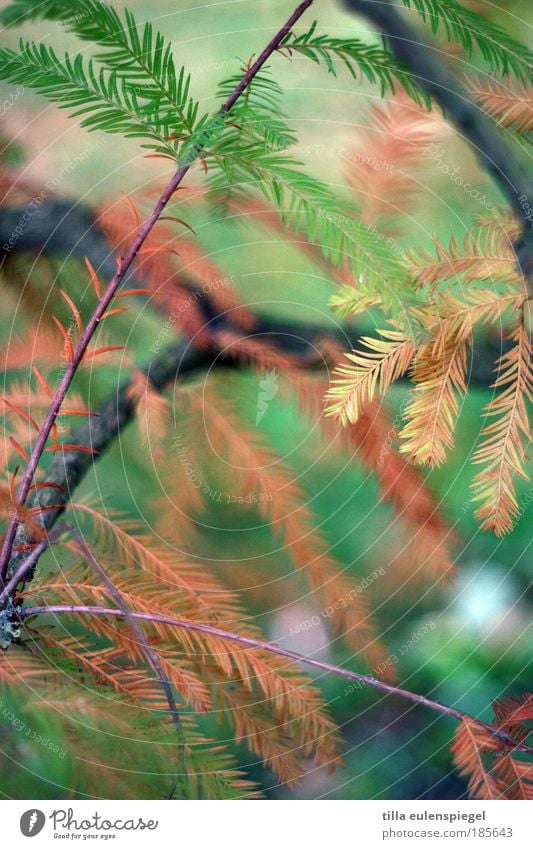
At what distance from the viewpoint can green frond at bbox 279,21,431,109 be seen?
1.55ft

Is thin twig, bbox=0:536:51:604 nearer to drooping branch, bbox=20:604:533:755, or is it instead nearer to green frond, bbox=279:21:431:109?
drooping branch, bbox=20:604:533:755

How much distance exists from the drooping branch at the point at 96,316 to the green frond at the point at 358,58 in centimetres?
1

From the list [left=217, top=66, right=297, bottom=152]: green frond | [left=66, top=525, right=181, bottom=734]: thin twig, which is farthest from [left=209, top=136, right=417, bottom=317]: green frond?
[left=66, top=525, right=181, bottom=734]: thin twig

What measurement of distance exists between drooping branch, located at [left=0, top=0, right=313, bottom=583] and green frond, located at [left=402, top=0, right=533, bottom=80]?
8 cm

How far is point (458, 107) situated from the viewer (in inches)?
19.8

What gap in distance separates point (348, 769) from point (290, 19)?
511 millimetres

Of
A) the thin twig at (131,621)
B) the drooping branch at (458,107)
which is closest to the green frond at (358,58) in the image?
the drooping branch at (458,107)

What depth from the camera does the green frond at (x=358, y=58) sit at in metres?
0.47

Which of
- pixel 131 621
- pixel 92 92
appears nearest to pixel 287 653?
pixel 131 621

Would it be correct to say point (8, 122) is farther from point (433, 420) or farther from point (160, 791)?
point (160, 791)

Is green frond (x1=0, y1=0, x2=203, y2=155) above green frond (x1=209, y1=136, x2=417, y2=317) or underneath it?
above
